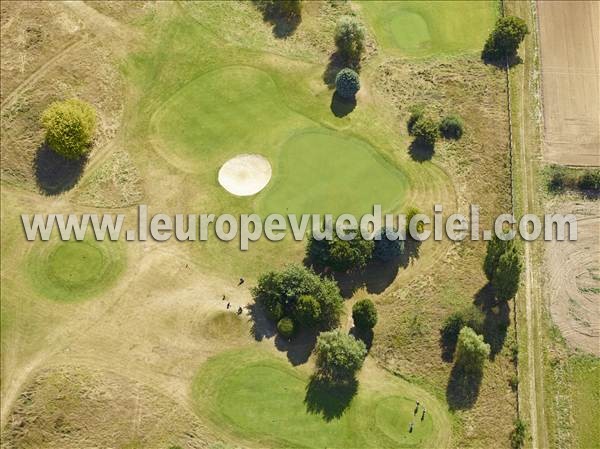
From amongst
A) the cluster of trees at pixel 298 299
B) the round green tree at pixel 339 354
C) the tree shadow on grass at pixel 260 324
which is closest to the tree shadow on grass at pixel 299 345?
the cluster of trees at pixel 298 299

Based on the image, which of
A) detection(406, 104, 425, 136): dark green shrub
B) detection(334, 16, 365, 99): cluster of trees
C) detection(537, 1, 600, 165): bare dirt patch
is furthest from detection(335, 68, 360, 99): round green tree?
detection(537, 1, 600, 165): bare dirt patch

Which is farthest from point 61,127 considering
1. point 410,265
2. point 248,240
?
point 410,265

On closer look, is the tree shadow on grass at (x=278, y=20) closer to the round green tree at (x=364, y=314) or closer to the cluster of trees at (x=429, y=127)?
the cluster of trees at (x=429, y=127)

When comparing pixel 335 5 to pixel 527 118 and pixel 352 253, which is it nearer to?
pixel 527 118

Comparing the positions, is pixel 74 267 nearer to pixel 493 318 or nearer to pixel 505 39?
pixel 493 318

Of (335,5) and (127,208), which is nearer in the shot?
(127,208)

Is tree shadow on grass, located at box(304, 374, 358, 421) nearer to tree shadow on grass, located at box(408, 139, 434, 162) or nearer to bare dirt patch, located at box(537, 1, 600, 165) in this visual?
tree shadow on grass, located at box(408, 139, 434, 162)

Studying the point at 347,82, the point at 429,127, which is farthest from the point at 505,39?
the point at 347,82
